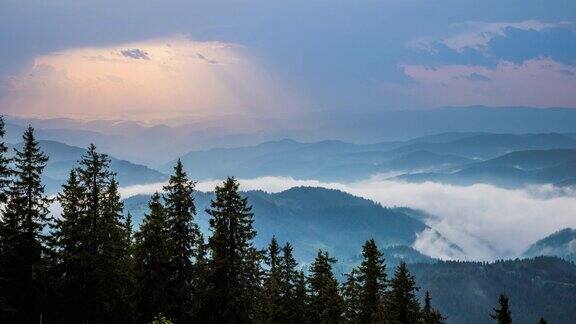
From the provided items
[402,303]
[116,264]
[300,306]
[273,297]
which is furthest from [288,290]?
[116,264]

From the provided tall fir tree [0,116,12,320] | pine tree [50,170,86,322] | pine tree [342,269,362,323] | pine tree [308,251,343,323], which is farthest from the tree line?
pine tree [342,269,362,323]

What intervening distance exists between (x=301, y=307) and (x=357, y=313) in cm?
586

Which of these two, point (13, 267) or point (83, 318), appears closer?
point (13, 267)

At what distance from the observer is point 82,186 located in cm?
4672

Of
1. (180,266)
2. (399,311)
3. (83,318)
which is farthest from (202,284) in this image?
(399,311)

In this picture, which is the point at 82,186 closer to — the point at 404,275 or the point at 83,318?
the point at 83,318

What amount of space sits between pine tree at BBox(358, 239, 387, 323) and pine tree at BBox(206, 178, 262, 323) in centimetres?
1561

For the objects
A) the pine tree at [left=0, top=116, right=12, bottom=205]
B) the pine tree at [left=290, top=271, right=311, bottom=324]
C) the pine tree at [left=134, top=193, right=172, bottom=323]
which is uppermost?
the pine tree at [left=0, top=116, right=12, bottom=205]

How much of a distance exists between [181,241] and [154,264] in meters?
2.92

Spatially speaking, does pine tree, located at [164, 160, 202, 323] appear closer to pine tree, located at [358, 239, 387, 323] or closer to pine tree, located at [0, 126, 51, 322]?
pine tree, located at [0, 126, 51, 322]

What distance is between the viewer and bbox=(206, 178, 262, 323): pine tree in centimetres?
4656

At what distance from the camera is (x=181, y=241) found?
48094mm

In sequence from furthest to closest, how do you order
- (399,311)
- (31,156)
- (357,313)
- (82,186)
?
(357,313) → (399,311) → (82,186) → (31,156)

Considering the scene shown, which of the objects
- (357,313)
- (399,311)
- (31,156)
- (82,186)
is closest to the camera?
(31,156)
